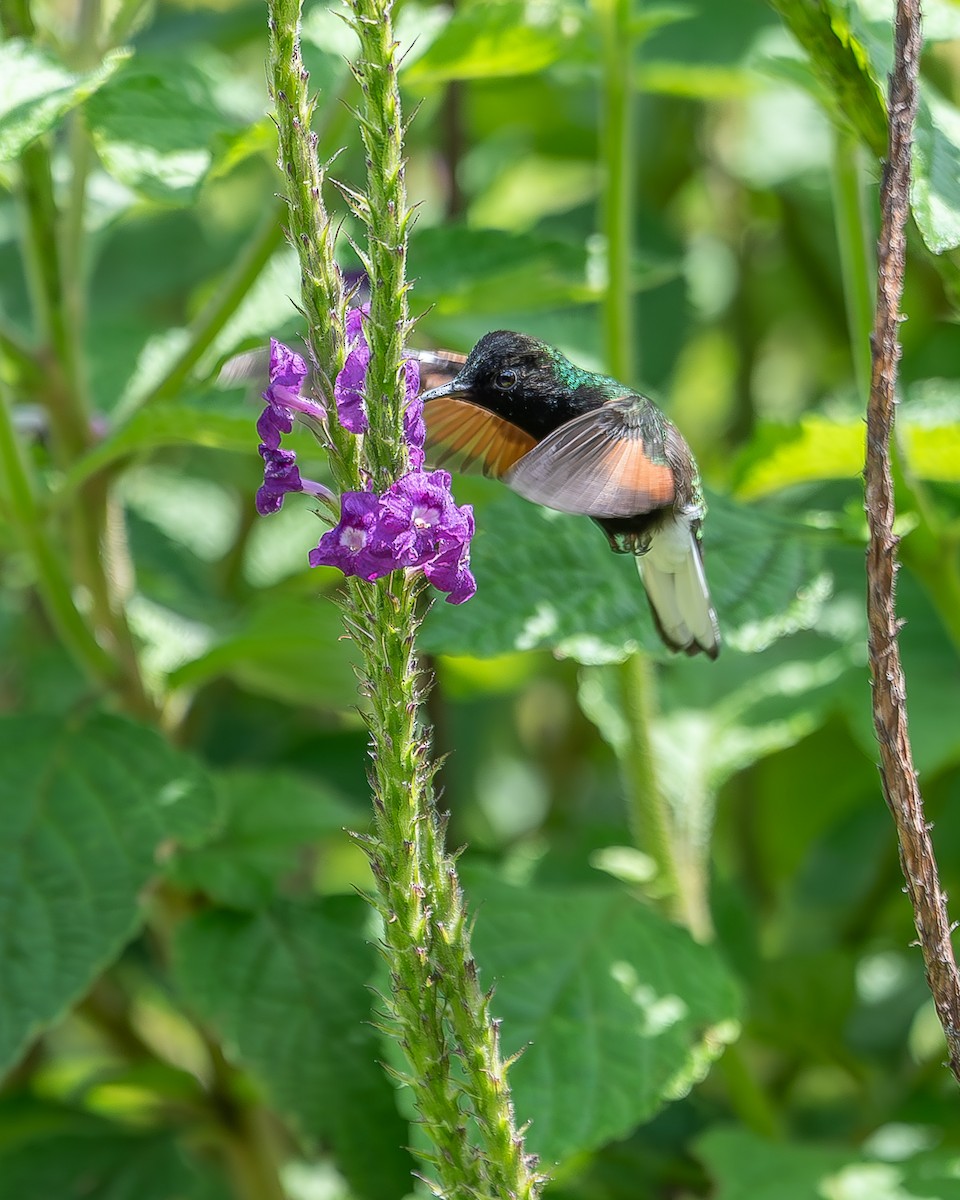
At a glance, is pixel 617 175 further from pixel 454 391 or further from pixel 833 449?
pixel 454 391

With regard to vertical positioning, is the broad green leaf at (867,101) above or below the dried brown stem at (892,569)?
above

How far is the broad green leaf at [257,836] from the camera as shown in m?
1.34

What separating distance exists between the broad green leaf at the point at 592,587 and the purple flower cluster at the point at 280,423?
31cm

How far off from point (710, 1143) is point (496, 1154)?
69cm

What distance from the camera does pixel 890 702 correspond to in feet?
2.20

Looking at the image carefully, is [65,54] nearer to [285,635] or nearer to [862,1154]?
[285,635]

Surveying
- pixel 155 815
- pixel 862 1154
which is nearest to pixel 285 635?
pixel 155 815

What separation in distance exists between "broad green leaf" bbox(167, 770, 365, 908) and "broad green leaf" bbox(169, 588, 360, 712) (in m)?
0.12

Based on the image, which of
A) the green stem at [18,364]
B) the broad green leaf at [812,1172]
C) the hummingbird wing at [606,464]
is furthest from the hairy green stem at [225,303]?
the broad green leaf at [812,1172]

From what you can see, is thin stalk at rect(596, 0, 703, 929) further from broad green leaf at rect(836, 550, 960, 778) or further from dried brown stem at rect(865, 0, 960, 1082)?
dried brown stem at rect(865, 0, 960, 1082)

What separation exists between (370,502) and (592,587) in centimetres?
52

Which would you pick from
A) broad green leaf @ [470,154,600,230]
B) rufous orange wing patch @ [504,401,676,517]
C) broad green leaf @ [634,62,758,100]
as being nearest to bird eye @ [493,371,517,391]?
rufous orange wing patch @ [504,401,676,517]

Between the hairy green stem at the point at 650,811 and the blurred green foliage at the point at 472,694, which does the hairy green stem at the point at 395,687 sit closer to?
the blurred green foliage at the point at 472,694

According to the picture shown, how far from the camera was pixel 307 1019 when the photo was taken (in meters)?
1.31
